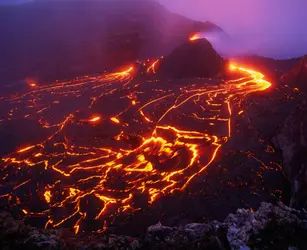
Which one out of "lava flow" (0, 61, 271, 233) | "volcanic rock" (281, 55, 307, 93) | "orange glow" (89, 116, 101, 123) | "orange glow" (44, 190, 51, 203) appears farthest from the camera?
"volcanic rock" (281, 55, 307, 93)

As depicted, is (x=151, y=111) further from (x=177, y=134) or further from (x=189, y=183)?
(x=189, y=183)

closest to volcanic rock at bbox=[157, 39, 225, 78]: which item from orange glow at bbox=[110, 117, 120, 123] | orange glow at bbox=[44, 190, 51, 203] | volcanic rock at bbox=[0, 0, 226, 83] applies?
volcanic rock at bbox=[0, 0, 226, 83]

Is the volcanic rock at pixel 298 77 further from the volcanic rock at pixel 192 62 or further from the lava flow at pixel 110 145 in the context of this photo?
the volcanic rock at pixel 192 62

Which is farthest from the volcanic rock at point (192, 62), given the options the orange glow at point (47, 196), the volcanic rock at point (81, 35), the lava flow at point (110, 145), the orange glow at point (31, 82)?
the orange glow at point (47, 196)

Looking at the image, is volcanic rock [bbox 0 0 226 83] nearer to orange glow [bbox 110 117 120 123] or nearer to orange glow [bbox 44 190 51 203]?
orange glow [bbox 110 117 120 123]

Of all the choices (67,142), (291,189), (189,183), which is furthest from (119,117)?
(291,189)

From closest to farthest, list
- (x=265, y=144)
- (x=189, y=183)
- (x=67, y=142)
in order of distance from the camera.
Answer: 1. (x=189, y=183)
2. (x=265, y=144)
3. (x=67, y=142)
